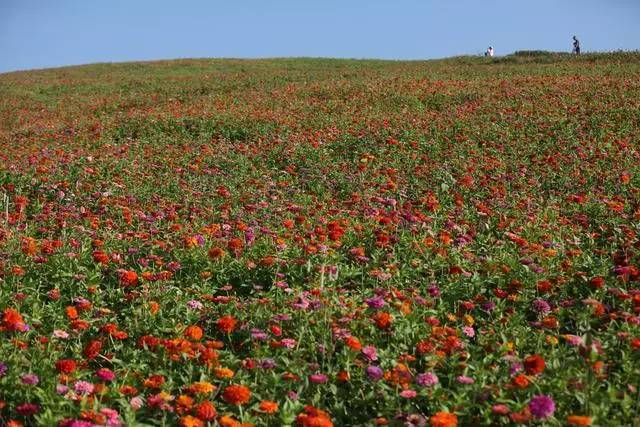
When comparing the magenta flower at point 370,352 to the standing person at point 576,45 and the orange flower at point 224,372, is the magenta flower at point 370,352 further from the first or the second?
the standing person at point 576,45

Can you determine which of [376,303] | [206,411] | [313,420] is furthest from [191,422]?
[376,303]

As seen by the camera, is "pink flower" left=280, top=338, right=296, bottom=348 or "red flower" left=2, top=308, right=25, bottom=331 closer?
"red flower" left=2, top=308, right=25, bottom=331

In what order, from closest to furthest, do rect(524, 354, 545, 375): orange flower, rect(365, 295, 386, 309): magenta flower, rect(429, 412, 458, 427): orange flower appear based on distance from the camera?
rect(429, 412, 458, 427): orange flower < rect(524, 354, 545, 375): orange flower < rect(365, 295, 386, 309): magenta flower

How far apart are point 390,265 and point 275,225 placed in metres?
1.76

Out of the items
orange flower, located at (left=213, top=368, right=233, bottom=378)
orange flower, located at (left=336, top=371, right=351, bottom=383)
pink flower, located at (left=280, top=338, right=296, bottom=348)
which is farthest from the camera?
pink flower, located at (left=280, top=338, right=296, bottom=348)

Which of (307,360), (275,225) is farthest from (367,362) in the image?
(275,225)

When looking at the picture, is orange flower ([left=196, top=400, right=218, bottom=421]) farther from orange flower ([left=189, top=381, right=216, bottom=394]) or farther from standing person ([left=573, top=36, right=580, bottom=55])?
standing person ([left=573, top=36, right=580, bottom=55])

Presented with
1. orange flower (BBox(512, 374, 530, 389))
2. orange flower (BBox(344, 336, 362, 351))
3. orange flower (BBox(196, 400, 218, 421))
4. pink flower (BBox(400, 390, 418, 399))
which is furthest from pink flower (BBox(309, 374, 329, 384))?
orange flower (BBox(512, 374, 530, 389))

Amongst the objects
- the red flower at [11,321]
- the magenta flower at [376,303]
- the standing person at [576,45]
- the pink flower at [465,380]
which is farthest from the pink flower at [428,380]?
the standing person at [576,45]

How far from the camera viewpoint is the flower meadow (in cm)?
288

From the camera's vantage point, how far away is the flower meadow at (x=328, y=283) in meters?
2.88

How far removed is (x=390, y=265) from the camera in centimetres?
431

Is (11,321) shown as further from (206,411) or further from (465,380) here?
(465,380)

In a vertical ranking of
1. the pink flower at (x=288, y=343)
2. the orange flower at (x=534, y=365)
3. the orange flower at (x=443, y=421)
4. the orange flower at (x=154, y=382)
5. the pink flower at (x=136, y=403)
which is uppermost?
the orange flower at (x=534, y=365)
